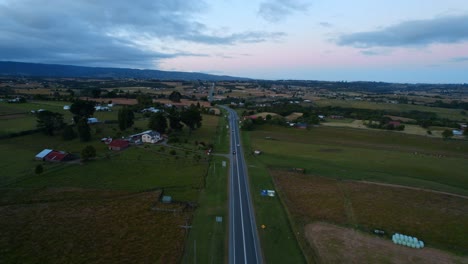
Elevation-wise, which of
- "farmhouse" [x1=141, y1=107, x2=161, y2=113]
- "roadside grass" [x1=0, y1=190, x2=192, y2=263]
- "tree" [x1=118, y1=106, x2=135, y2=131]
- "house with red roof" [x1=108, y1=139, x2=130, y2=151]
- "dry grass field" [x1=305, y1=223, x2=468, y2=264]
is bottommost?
"roadside grass" [x1=0, y1=190, x2=192, y2=263]

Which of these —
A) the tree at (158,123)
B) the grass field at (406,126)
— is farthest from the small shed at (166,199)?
the grass field at (406,126)

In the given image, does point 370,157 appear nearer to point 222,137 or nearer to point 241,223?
point 222,137

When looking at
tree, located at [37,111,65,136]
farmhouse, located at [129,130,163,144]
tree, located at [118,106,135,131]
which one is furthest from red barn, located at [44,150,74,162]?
tree, located at [118,106,135,131]

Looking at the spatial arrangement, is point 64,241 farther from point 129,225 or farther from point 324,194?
point 324,194

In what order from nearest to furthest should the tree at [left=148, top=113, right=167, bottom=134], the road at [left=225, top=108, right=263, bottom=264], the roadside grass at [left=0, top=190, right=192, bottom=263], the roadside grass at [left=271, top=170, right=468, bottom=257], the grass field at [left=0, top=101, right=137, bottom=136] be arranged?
the roadside grass at [left=0, top=190, right=192, bottom=263] → the road at [left=225, top=108, right=263, bottom=264] → the roadside grass at [left=271, top=170, right=468, bottom=257] → the grass field at [left=0, top=101, right=137, bottom=136] → the tree at [left=148, top=113, right=167, bottom=134]

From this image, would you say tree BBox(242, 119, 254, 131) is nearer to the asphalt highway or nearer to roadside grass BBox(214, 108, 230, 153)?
roadside grass BBox(214, 108, 230, 153)

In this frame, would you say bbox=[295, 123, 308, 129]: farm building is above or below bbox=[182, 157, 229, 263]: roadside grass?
above
